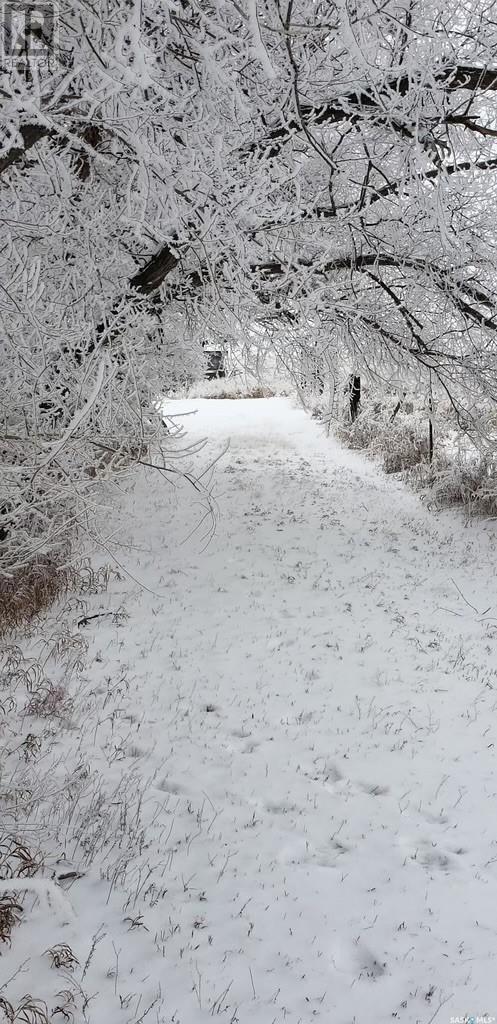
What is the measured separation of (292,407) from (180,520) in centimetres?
1604

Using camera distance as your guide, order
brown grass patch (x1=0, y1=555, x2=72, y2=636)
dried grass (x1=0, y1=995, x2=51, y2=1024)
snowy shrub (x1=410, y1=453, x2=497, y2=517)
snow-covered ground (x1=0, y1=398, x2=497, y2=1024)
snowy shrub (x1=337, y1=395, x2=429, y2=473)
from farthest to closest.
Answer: snowy shrub (x1=337, y1=395, x2=429, y2=473)
snowy shrub (x1=410, y1=453, x2=497, y2=517)
brown grass patch (x1=0, y1=555, x2=72, y2=636)
snow-covered ground (x1=0, y1=398, x2=497, y2=1024)
dried grass (x1=0, y1=995, x2=51, y2=1024)

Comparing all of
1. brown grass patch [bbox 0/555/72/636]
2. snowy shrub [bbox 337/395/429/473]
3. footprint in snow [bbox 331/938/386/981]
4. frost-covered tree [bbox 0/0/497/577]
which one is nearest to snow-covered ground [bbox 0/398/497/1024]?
footprint in snow [bbox 331/938/386/981]

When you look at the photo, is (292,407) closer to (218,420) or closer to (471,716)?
(218,420)

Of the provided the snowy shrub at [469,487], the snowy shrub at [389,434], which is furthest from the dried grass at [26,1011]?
the snowy shrub at [389,434]

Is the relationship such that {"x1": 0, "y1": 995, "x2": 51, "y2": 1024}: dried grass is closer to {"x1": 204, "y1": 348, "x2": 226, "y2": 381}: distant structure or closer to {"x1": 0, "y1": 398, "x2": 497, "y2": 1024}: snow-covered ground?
{"x1": 0, "y1": 398, "x2": 497, "y2": 1024}: snow-covered ground

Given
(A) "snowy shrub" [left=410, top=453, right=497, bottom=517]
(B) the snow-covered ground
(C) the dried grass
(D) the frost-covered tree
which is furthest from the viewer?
(A) "snowy shrub" [left=410, top=453, right=497, bottom=517]

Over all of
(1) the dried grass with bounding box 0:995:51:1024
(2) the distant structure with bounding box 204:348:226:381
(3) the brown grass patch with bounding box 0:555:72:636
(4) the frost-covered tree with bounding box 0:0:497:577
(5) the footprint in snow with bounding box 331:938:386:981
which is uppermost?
(4) the frost-covered tree with bounding box 0:0:497:577

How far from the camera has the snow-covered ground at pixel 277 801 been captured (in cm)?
284

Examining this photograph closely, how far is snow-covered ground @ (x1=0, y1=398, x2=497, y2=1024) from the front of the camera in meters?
2.84

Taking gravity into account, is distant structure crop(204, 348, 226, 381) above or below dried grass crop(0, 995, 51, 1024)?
above

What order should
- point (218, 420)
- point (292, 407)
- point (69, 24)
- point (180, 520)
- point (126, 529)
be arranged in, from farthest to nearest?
point (292, 407)
point (218, 420)
point (180, 520)
point (126, 529)
point (69, 24)

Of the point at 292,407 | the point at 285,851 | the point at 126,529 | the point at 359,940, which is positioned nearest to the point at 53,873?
the point at 285,851

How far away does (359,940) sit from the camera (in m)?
3.07

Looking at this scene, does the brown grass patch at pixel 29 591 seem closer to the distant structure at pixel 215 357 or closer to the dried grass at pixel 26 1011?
the distant structure at pixel 215 357
